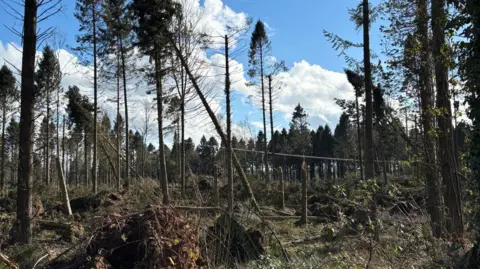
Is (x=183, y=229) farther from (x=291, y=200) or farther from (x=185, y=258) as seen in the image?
(x=291, y=200)

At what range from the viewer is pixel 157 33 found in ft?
51.9

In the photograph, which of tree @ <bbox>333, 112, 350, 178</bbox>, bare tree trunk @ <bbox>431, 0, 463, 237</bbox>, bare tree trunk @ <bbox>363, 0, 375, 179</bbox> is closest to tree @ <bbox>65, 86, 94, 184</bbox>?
bare tree trunk @ <bbox>363, 0, 375, 179</bbox>

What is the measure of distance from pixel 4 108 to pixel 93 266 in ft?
103

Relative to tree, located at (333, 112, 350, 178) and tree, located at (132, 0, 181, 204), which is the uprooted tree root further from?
tree, located at (333, 112, 350, 178)

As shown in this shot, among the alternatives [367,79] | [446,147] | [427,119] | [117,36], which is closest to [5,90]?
[117,36]

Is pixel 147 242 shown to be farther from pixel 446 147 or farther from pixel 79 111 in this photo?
pixel 79 111

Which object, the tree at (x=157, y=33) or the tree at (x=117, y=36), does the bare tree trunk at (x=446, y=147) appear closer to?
the tree at (x=157, y=33)

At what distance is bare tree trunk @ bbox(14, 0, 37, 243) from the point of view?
7.48 metres

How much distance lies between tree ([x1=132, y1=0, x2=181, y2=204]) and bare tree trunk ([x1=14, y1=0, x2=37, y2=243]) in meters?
6.57

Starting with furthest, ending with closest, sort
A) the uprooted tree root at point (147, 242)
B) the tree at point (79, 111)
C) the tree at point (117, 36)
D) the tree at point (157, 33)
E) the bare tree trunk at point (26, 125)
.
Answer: the tree at point (79, 111) < the tree at point (117, 36) < the tree at point (157, 33) < the bare tree trunk at point (26, 125) < the uprooted tree root at point (147, 242)

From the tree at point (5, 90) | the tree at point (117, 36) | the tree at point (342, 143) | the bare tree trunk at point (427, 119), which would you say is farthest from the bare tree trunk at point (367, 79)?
the tree at point (342, 143)

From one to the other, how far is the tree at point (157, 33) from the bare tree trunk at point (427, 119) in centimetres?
877

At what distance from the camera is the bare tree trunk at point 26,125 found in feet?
24.5

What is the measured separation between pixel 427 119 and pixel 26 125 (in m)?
8.63
